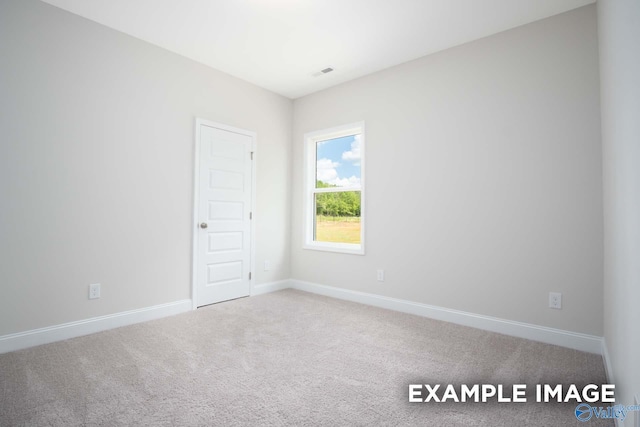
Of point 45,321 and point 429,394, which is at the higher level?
point 45,321

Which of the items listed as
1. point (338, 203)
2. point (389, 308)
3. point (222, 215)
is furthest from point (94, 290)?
point (389, 308)

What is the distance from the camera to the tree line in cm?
412

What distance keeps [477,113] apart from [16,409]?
12.8 ft

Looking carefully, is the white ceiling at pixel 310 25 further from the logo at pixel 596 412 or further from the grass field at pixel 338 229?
the logo at pixel 596 412

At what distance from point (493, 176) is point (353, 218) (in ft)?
5.53

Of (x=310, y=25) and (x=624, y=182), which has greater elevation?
(x=310, y=25)

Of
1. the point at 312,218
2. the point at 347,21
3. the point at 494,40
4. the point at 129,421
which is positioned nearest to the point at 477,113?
the point at 494,40

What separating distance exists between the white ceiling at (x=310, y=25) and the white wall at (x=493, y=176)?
0.25 meters

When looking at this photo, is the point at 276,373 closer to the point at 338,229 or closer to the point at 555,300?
the point at 555,300

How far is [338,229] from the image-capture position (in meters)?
4.32

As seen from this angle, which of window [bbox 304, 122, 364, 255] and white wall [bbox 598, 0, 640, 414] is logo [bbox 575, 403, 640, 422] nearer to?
white wall [bbox 598, 0, 640, 414]

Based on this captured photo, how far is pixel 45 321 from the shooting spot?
2621 millimetres

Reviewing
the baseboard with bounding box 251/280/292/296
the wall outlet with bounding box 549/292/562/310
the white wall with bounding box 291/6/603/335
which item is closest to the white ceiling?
the white wall with bounding box 291/6/603/335

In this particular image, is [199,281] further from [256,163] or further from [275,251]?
[256,163]
